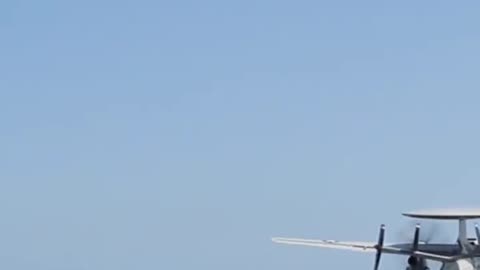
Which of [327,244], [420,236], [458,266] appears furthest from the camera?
[327,244]

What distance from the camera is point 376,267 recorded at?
112750 mm

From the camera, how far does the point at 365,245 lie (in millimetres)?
119188

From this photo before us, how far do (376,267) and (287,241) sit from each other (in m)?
16.8

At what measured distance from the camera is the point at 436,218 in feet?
354

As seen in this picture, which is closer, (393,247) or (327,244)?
(393,247)

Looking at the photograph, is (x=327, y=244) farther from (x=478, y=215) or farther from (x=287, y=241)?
(x=478, y=215)

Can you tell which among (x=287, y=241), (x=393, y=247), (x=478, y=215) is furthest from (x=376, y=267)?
(x=287, y=241)

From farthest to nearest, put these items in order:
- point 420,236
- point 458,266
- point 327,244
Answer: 1. point 327,244
2. point 420,236
3. point 458,266

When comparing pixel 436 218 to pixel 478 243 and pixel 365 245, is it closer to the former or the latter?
pixel 478 243

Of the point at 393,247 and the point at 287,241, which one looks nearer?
the point at 393,247

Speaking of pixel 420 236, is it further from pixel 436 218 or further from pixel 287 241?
pixel 287 241

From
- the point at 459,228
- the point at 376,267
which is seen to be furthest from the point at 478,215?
the point at 376,267

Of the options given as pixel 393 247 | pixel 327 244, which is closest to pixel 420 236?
pixel 393 247

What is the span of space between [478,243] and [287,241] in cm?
2301
